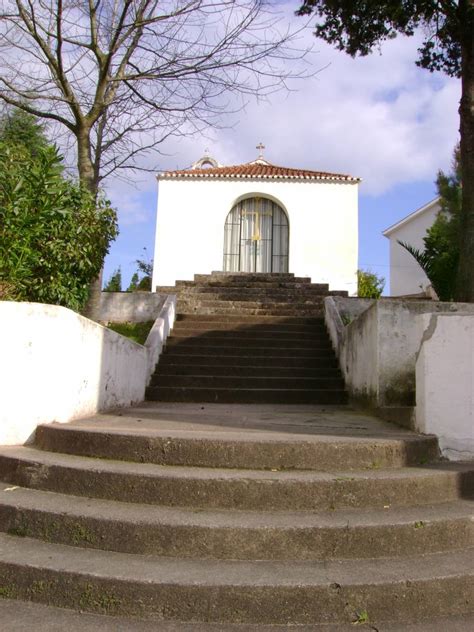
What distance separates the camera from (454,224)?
1319 centimetres

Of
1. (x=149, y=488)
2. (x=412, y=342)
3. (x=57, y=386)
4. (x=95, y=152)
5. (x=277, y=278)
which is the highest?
(x=95, y=152)

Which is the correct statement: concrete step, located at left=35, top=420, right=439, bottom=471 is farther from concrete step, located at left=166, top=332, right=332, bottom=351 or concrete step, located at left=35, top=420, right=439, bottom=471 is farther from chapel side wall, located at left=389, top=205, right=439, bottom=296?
chapel side wall, located at left=389, top=205, right=439, bottom=296

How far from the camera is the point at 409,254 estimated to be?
27.2 meters

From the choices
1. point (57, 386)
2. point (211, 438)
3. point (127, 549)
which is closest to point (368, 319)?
point (211, 438)

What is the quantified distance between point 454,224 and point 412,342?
913 cm

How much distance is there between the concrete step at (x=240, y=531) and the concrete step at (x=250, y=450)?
1.47ft

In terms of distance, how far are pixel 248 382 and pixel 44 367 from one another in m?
3.95

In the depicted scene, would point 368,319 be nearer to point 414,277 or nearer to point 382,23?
point 382,23

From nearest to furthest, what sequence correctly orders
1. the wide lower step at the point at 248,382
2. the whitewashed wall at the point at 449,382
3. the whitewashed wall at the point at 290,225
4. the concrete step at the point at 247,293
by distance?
1. the whitewashed wall at the point at 449,382
2. the wide lower step at the point at 248,382
3. the concrete step at the point at 247,293
4. the whitewashed wall at the point at 290,225

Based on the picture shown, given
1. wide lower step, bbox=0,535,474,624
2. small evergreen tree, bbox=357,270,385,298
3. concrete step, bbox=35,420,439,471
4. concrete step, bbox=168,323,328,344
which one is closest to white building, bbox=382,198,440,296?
small evergreen tree, bbox=357,270,385,298

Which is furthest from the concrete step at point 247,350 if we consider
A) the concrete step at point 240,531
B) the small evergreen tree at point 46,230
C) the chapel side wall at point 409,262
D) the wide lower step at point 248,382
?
the chapel side wall at point 409,262

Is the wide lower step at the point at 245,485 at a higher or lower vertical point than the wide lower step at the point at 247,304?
lower

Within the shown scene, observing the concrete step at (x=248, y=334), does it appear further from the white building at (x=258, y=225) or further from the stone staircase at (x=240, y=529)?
the white building at (x=258, y=225)

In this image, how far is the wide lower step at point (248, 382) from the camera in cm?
766
